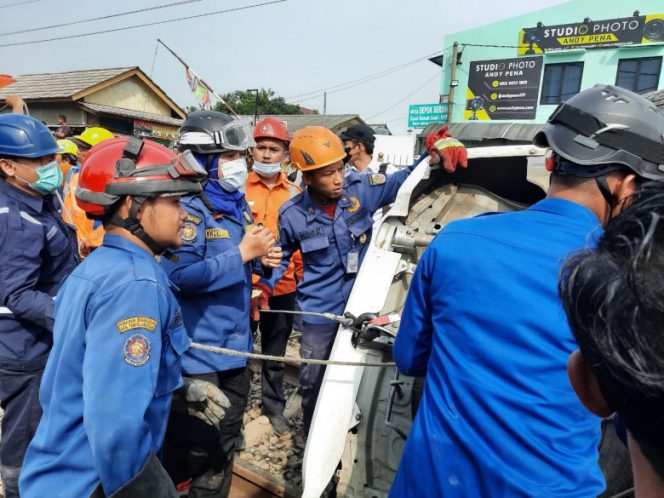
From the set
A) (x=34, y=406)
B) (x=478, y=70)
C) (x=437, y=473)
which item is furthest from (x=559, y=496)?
(x=478, y=70)

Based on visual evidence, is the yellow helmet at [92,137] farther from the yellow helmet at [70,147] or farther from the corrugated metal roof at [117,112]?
the corrugated metal roof at [117,112]

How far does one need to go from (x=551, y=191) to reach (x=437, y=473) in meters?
1.04

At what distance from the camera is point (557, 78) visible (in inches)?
934

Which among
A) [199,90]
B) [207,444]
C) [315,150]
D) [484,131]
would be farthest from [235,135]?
[484,131]

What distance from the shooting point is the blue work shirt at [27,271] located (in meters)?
2.59

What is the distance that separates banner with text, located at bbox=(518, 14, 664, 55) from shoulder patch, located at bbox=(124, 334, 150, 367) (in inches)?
1050

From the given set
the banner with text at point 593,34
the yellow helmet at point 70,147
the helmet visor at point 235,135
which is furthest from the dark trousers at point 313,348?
the banner with text at point 593,34

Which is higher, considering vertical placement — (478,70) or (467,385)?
(478,70)

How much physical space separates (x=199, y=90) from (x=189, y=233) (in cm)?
999

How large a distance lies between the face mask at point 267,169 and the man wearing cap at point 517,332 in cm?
289

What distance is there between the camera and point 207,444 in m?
2.42

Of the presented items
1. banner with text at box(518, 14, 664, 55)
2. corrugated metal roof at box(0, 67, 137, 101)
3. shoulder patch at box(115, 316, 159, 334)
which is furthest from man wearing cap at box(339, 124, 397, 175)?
banner with text at box(518, 14, 664, 55)

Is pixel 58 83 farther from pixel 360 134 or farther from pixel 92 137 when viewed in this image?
pixel 360 134

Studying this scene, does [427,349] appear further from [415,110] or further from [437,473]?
[415,110]
